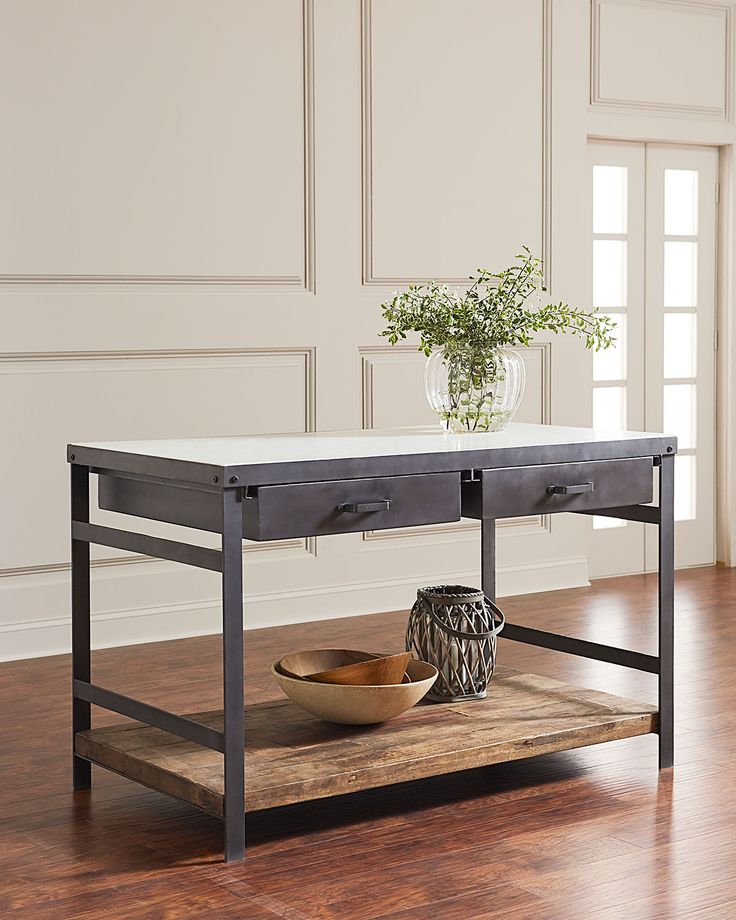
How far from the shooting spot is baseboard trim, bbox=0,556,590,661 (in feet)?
14.6

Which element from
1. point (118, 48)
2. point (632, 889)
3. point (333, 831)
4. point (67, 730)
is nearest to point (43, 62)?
point (118, 48)

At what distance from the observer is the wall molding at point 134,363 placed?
4418 millimetres

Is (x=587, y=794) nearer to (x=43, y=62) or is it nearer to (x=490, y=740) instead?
(x=490, y=740)

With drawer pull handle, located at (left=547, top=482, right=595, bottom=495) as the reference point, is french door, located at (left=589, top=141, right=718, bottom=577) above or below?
above

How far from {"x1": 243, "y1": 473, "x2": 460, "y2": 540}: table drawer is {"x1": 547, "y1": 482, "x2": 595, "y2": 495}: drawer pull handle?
266 mm

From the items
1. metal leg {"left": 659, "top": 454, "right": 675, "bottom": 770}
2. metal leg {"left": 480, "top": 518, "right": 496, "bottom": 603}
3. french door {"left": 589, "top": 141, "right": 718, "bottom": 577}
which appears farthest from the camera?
french door {"left": 589, "top": 141, "right": 718, "bottom": 577}

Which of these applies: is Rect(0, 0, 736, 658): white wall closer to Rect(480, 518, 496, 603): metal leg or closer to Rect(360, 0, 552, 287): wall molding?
Rect(360, 0, 552, 287): wall molding

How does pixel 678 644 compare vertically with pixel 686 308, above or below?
below

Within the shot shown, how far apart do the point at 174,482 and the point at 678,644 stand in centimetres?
237

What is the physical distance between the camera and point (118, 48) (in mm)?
4473

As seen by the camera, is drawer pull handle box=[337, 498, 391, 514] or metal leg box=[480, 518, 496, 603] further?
metal leg box=[480, 518, 496, 603]

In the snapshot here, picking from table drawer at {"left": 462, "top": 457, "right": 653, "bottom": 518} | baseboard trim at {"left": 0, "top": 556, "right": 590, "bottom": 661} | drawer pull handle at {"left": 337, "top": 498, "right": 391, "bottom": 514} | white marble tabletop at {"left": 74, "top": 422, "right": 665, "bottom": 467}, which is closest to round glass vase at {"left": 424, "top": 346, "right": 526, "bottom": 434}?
white marble tabletop at {"left": 74, "top": 422, "right": 665, "bottom": 467}

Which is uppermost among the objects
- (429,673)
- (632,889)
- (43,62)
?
(43,62)

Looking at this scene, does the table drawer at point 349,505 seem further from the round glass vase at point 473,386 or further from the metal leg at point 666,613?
the metal leg at point 666,613
